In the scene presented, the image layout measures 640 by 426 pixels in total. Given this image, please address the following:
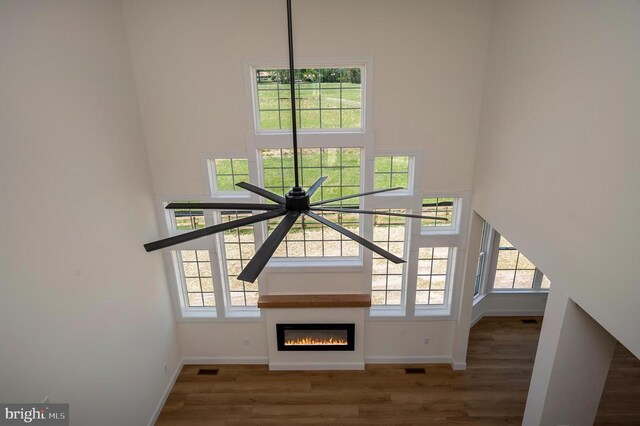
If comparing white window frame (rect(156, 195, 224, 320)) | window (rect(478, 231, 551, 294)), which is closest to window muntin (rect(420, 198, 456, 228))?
window (rect(478, 231, 551, 294))

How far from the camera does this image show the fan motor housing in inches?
99.5

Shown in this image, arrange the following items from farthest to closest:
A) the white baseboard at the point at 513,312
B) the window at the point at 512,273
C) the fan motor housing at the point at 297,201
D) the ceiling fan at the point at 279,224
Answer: the white baseboard at the point at 513,312 < the window at the point at 512,273 < the fan motor housing at the point at 297,201 < the ceiling fan at the point at 279,224

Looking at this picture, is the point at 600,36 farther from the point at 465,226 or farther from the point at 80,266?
the point at 80,266

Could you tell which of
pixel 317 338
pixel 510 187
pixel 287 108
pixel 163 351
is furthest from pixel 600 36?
pixel 163 351

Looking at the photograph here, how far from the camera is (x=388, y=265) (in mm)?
6121

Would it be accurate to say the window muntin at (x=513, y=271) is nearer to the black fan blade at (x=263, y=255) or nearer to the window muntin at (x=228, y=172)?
the window muntin at (x=228, y=172)

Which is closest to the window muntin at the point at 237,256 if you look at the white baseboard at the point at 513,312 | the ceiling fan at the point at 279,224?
the ceiling fan at the point at 279,224

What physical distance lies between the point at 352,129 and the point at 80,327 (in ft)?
13.4

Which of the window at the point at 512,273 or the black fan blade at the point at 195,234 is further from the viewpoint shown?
the window at the point at 512,273

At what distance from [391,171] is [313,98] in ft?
5.11

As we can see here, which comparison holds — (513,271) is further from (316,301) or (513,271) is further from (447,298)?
(316,301)

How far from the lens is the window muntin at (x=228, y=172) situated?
557 cm

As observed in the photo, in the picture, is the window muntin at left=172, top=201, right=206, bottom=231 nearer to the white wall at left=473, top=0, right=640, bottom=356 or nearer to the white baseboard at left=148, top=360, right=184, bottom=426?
the white baseboard at left=148, top=360, right=184, bottom=426

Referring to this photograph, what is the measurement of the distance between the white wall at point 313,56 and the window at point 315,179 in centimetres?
46
